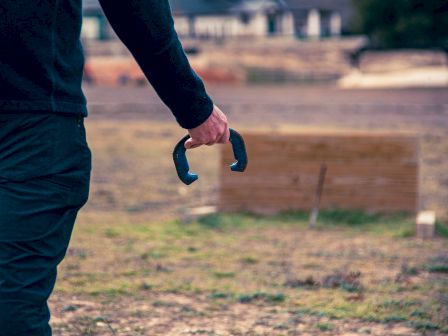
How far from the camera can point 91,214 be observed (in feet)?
26.7

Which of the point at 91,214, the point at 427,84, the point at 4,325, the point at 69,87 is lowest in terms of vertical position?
the point at 427,84

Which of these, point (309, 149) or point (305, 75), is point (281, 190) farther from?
point (305, 75)

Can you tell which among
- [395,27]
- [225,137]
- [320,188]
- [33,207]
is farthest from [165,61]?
[395,27]

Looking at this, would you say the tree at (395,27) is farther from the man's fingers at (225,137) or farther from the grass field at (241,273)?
the man's fingers at (225,137)

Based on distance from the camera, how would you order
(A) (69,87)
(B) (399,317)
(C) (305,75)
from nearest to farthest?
(A) (69,87), (B) (399,317), (C) (305,75)

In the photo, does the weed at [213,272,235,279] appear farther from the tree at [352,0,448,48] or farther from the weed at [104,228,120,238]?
the tree at [352,0,448,48]

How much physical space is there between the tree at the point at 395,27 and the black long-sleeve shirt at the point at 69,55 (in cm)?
3556

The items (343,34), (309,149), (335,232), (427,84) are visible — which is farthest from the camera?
(343,34)

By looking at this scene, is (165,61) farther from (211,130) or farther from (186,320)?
(186,320)

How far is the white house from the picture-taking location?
70.1m

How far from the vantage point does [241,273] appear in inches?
222

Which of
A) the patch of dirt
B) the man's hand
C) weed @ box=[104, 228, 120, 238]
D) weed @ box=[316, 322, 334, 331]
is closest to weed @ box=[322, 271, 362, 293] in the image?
the patch of dirt

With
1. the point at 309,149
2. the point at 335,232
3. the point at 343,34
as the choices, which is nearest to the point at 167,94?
the point at 335,232

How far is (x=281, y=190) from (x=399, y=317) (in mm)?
3476
